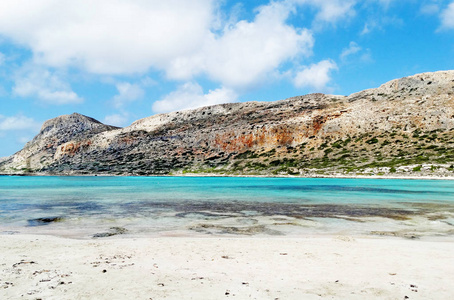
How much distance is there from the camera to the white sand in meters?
7.36

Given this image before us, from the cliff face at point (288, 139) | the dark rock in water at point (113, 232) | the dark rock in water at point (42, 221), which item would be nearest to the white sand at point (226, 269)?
the dark rock in water at point (113, 232)

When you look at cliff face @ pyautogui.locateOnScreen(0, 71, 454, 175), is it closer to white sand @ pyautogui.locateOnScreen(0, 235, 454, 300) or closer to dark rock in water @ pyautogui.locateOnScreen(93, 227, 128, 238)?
white sand @ pyautogui.locateOnScreen(0, 235, 454, 300)

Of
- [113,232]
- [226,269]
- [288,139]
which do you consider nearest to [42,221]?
[113,232]

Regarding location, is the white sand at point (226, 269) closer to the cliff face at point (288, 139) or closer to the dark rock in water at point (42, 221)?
the dark rock in water at point (42, 221)

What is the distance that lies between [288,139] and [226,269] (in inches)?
4784

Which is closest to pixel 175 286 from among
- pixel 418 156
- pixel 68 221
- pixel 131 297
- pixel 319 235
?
pixel 131 297

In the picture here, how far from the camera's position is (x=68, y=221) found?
65.2 feet

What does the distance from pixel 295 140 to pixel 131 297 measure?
123 m

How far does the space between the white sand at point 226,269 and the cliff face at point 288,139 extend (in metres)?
80.4

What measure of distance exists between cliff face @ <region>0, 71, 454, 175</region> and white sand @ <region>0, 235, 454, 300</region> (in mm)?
80358

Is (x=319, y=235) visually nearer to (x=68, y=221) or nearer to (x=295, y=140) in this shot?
(x=68, y=221)

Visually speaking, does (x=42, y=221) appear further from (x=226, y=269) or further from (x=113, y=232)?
(x=226, y=269)

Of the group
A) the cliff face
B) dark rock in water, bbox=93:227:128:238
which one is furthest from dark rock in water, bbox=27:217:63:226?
the cliff face

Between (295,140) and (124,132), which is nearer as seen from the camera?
(295,140)
